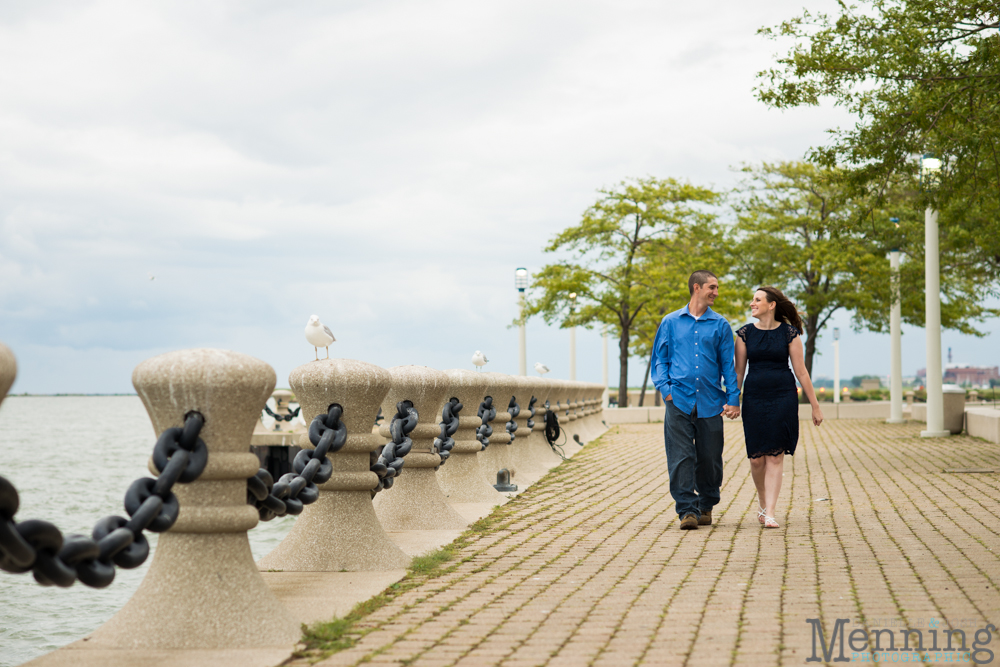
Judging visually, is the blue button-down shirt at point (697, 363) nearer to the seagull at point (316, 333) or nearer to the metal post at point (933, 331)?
the seagull at point (316, 333)

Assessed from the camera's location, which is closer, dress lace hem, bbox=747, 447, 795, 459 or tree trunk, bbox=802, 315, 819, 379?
dress lace hem, bbox=747, 447, 795, 459

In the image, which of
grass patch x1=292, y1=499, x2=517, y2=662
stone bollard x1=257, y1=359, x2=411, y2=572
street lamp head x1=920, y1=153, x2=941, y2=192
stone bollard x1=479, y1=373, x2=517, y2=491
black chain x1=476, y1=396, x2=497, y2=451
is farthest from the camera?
street lamp head x1=920, y1=153, x2=941, y2=192

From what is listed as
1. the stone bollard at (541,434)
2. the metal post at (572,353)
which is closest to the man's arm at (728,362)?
the stone bollard at (541,434)

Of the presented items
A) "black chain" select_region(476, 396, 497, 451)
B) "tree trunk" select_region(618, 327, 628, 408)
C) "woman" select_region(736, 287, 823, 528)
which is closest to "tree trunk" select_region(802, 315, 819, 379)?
"tree trunk" select_region(618, 327, 628, 408)

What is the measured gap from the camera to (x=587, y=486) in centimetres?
1105

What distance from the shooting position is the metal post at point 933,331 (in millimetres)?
18344

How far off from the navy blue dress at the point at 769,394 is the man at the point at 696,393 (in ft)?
0.70

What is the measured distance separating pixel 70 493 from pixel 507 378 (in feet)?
65.9

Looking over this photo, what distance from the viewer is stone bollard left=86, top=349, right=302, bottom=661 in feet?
12.8

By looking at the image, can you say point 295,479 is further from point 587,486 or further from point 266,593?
point 587,486

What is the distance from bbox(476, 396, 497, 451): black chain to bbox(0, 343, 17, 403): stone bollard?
6.26m

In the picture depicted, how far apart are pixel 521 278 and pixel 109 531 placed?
2971 cm

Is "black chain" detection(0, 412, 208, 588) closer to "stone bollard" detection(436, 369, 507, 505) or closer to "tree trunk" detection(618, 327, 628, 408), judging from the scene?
"stone bollard" detection(436, 369, 507, 505)

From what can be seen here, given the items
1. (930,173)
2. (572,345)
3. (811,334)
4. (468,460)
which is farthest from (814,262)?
(468,460)
